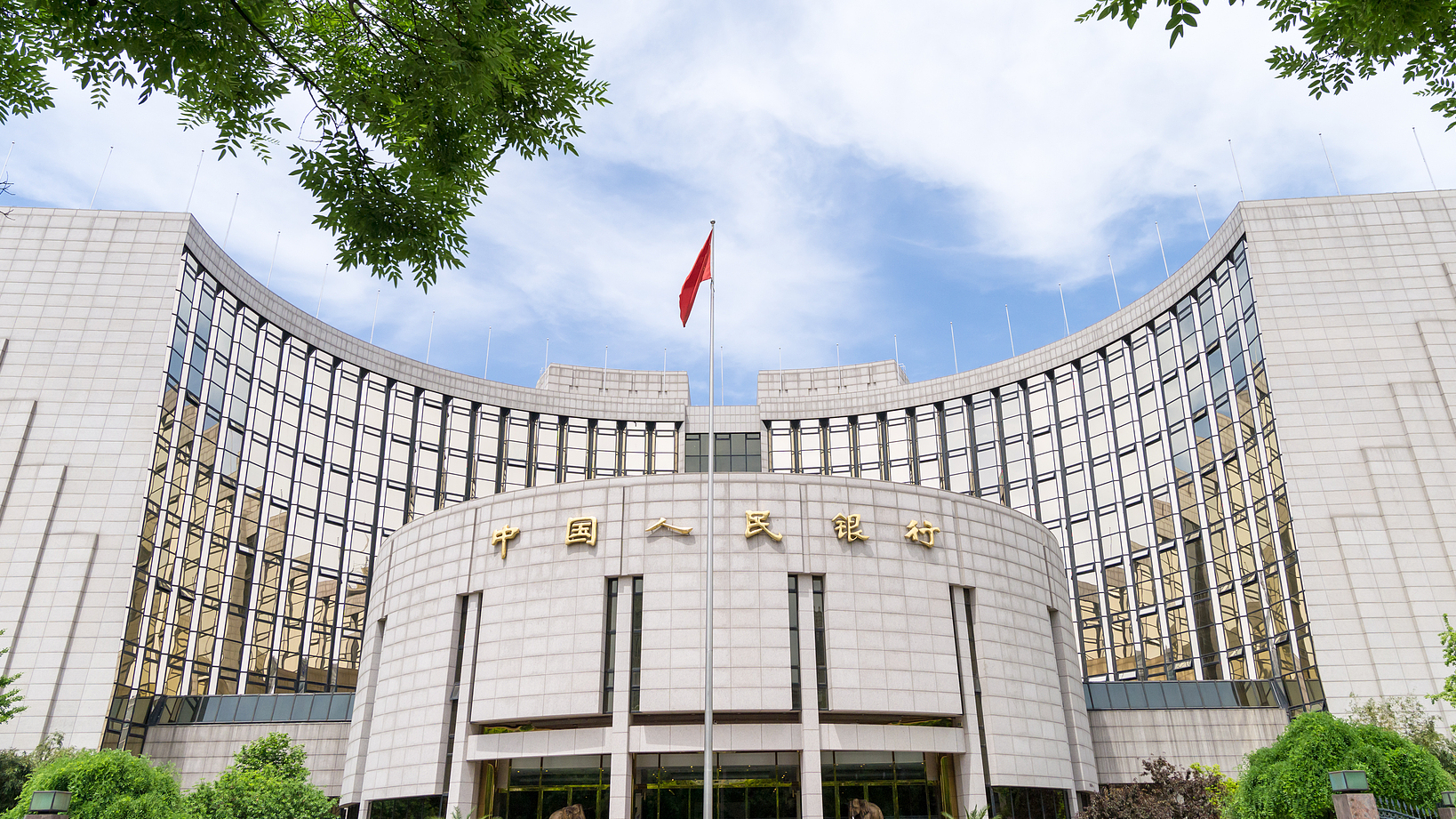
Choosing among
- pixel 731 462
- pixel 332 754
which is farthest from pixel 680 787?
pixel 731 462

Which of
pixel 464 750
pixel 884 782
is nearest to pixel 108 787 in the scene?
pixel 464 750

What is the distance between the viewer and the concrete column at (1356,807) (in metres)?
16.4

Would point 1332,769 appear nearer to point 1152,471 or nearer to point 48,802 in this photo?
point 48,802

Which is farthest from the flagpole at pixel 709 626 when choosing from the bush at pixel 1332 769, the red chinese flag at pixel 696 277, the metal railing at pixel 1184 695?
the metal railing at pixel 1184 695

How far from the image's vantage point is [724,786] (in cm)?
3569

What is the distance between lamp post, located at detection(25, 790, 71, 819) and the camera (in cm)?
1980

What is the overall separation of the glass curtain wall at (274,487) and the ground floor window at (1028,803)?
4146cm

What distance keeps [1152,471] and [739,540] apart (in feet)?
120

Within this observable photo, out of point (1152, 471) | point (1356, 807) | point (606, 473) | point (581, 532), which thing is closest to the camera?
point (1356, 807)

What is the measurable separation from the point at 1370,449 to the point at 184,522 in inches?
2626

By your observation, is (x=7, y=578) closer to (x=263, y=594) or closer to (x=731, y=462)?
(x=263, y=594)

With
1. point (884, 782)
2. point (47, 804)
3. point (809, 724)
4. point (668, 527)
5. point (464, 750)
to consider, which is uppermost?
point (668, 527)

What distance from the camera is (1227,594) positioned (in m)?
55.5

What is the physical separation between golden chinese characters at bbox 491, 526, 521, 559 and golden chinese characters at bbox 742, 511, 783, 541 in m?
9.68
